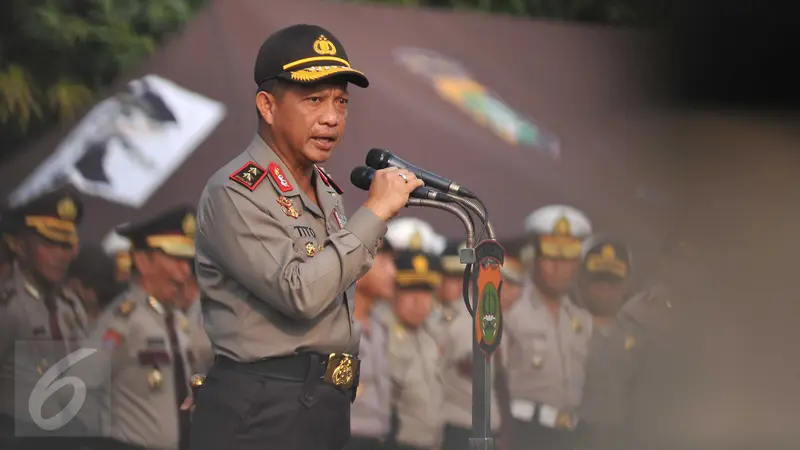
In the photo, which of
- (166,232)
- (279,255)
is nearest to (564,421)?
(166,232)

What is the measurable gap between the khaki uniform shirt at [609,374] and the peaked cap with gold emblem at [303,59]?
386cm

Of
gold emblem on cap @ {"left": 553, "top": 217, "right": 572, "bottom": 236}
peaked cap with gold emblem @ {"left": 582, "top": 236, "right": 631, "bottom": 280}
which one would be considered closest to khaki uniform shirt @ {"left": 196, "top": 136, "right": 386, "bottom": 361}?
gold emblem on cap @ {"left": 553, "top": 217, "right": 572, "bottom": 236}

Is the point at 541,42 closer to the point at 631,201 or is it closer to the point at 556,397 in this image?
the point at 631,201

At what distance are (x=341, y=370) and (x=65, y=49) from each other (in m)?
4.15

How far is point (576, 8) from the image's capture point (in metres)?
6.81

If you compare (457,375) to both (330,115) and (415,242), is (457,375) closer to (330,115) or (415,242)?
(415,242)

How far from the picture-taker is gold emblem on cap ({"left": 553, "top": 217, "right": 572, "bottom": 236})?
5734 mm

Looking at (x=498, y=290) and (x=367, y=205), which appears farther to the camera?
(x=498, y=290)

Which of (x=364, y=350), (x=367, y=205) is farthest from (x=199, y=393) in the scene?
(x=364, y=350)

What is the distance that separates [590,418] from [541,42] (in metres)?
1.89

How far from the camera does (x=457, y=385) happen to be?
5.52 metres

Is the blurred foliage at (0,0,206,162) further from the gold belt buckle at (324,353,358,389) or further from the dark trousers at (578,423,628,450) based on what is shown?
the gold belt buckle at (324,353,358,389)

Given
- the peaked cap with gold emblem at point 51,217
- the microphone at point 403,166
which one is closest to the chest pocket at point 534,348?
the peaked cap with gold emblem at point 51,217

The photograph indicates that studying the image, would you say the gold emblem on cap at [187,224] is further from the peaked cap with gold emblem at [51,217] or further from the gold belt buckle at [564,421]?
the gold belt buckle at [564,421]
